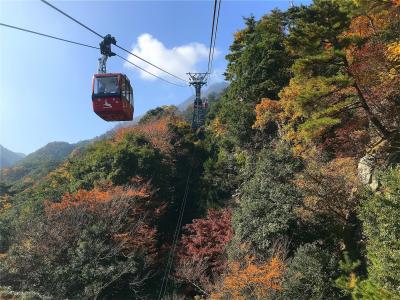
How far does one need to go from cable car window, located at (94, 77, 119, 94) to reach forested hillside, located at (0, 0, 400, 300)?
6.48m

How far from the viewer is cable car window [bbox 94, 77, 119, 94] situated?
18.2m

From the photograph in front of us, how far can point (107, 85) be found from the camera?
18297 millimetres

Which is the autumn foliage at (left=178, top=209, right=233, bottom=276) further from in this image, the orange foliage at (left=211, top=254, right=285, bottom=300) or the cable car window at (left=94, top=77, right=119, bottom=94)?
the cable car window at (left=94, top=77, right=119, bottom=94)

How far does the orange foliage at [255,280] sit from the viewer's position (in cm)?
1327

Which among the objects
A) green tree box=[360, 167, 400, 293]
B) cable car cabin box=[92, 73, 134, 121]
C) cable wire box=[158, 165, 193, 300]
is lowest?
cable wire box=[158, 165, 193, 300]

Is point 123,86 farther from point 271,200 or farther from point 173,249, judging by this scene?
point 173,249

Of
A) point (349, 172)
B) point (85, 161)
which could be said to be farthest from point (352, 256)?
point (85, 161)

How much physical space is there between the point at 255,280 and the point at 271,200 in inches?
159

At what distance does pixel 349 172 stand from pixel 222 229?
31.1 ft

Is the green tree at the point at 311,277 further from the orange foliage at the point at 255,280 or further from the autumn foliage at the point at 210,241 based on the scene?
the autumn foliage at the point at 210,241

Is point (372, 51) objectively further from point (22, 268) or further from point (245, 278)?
point (22, 268)

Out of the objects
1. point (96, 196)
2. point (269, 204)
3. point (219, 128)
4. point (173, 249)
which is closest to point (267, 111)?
point (269, 204)

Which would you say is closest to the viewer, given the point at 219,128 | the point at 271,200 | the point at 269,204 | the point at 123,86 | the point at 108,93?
the point at 269,204

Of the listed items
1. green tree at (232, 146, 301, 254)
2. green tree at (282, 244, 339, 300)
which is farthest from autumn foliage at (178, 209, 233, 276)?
green tree at (282, 244, 339, 300)
